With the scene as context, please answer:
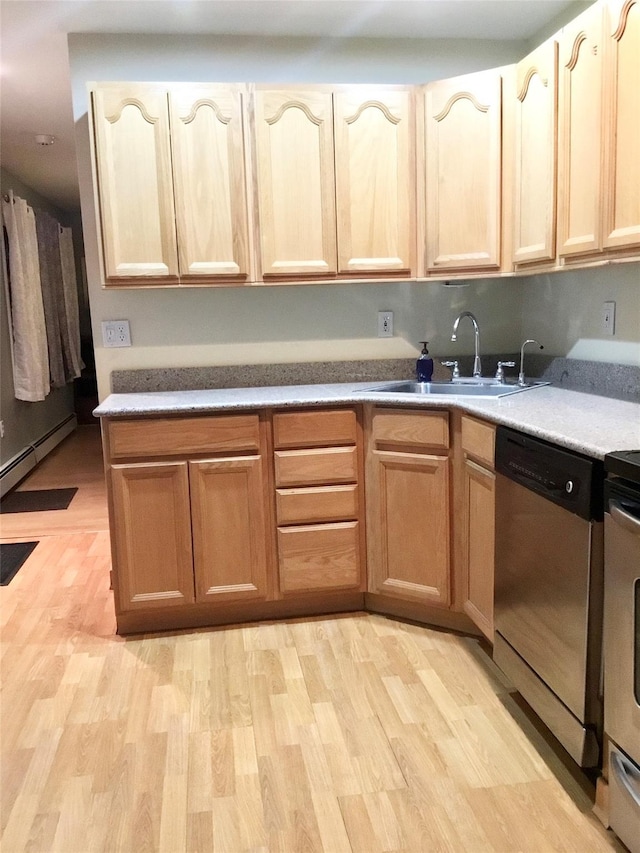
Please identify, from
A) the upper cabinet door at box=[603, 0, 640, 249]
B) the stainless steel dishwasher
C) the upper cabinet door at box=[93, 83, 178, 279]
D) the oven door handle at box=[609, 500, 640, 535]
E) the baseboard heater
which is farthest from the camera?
the baseboard heater

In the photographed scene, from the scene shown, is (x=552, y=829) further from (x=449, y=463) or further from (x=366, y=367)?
(x=366, y=367)

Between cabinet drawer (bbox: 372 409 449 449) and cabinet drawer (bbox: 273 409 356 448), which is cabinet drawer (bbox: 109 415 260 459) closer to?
cabinet drawer (bbox: 273 409 356 448)

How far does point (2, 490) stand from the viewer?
4652 mm

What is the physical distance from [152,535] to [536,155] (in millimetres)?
1978

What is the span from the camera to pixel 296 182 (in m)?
2.69

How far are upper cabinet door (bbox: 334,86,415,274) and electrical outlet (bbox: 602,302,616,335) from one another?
778 mm

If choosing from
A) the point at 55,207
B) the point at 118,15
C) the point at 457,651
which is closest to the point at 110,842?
the point at 457,651

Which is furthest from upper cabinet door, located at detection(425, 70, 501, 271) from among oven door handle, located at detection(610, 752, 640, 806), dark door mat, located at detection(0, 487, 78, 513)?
dark door mat, located at detection(0, 487, 78, 513)

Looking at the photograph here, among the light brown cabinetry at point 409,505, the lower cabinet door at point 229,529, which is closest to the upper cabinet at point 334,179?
the light brown cabinetry at point 409,505

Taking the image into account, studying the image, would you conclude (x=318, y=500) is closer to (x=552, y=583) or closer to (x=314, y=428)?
(x=314, y=428)

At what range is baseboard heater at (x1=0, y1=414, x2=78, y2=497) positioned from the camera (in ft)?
15.7

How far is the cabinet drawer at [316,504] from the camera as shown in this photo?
2.65 m

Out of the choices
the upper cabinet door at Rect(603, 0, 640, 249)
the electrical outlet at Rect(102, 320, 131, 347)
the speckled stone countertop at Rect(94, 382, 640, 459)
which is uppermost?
the upper cabinet door at Rect(603, 0, 640, 249)

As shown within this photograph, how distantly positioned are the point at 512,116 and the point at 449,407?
1.15 meters
